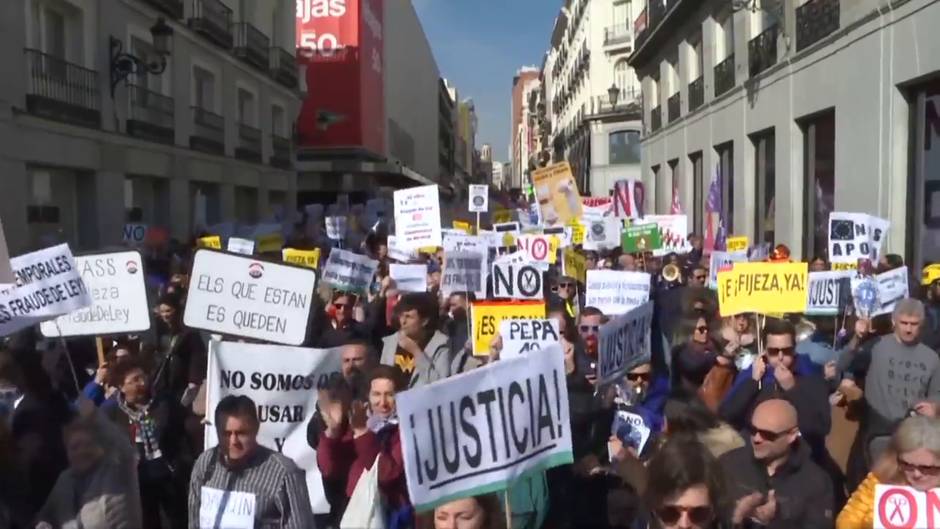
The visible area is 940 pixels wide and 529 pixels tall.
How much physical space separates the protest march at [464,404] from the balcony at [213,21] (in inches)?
606

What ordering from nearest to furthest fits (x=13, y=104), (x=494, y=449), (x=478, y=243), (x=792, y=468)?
1. (x=494, y=449)
2. (x=792, y=468)
3. (x=478, y=243)
4. (x=13, y=104)

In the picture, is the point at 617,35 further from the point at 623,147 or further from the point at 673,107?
the point at 673,107

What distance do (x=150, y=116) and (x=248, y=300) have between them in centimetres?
1587

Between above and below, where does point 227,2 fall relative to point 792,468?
above

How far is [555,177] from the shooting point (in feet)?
54.2

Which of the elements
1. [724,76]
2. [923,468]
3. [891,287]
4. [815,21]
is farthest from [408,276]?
[724,76]

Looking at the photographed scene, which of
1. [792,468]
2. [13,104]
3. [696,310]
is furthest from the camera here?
[13,104]

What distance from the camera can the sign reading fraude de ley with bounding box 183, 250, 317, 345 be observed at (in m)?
6.82

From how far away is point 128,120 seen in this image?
19969 mm

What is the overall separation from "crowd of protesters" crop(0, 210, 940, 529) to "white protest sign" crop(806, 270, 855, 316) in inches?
13.2

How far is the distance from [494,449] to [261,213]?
1132 inches

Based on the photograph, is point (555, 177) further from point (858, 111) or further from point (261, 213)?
point (261, 213)

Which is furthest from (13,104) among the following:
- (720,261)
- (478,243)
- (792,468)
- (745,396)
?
(792,468)

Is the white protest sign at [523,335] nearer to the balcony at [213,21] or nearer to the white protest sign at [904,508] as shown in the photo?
the white protest sign at [904,508]
